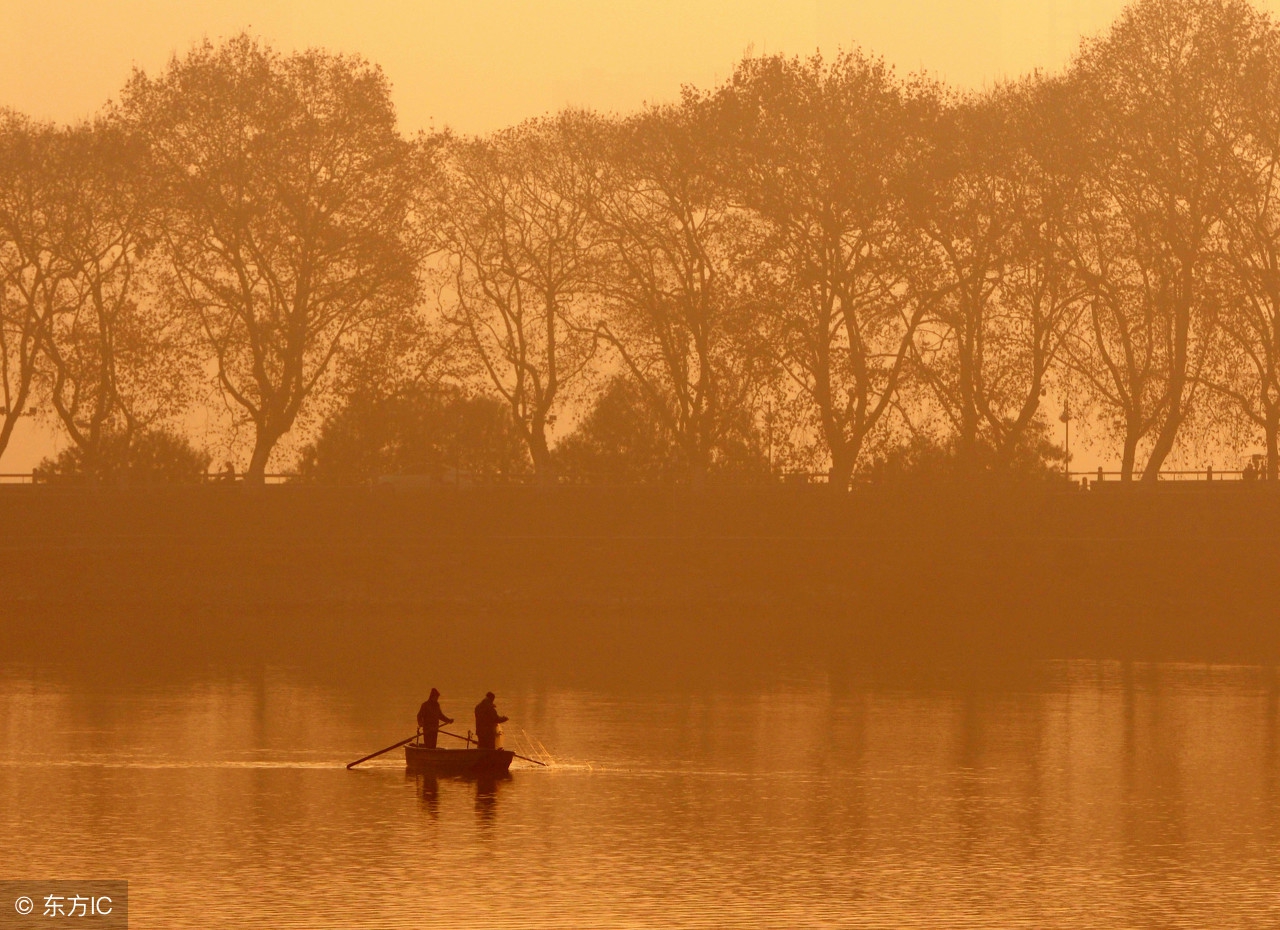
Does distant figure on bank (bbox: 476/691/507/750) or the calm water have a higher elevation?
distant figure on bank (bbox: 476/691/507/750)

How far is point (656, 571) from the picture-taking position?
3115 inches

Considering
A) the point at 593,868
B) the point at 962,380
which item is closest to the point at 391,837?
the point at 593,868

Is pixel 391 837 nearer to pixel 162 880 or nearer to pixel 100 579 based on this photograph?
pixel 162 880

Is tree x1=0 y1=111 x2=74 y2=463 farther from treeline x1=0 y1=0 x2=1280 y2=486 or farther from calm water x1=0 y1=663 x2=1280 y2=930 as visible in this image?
calm water x1=0 y1=663 x2=1280 y2=930

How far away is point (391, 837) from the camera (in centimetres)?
3192

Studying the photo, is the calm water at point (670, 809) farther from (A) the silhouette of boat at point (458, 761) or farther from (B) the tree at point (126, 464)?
(B) the tree at point (126, 464)

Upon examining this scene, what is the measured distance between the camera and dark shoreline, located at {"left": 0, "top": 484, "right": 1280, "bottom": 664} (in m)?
68.2

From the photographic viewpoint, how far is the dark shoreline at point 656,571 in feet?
224

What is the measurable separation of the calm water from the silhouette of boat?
0.33m

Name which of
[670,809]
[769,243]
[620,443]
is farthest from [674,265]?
[670,809]

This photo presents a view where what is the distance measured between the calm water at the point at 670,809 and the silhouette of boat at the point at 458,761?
33cm

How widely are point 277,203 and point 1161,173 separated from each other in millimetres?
34699

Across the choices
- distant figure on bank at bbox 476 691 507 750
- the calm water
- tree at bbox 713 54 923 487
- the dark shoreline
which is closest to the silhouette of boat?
distant figure on bank at bbox 476 691 507 750

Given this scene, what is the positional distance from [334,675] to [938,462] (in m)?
35.5
